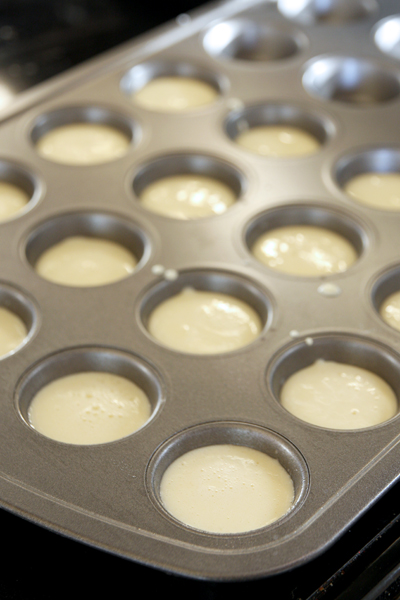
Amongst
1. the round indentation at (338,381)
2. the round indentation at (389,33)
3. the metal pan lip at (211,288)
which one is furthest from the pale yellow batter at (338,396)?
the round indentation at (389,33)

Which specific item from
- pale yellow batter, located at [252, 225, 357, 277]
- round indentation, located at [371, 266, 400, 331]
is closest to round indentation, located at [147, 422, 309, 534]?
round indentation, located at [371, 266, 400, 331]

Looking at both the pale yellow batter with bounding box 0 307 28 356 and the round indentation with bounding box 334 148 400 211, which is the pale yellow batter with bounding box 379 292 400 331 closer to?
the round indentation with bounding box 334 148 400 211

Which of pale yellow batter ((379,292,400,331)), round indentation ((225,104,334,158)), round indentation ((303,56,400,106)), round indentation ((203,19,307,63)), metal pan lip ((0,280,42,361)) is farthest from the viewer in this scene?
round indentation ((203,19,307,63))

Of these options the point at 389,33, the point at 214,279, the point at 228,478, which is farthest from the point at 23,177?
the point at 389,33

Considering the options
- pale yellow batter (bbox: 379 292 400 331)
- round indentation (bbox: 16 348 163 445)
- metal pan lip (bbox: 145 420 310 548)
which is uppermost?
round indentation (bbox: 16 348 163 445)

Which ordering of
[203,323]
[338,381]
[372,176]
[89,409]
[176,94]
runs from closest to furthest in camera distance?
1. [89,409]
2. [338,381]
3. [203,323]
4. [372,176]
5. [176,94]

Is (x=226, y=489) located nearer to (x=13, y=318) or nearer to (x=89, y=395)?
(x=89, y=395)
